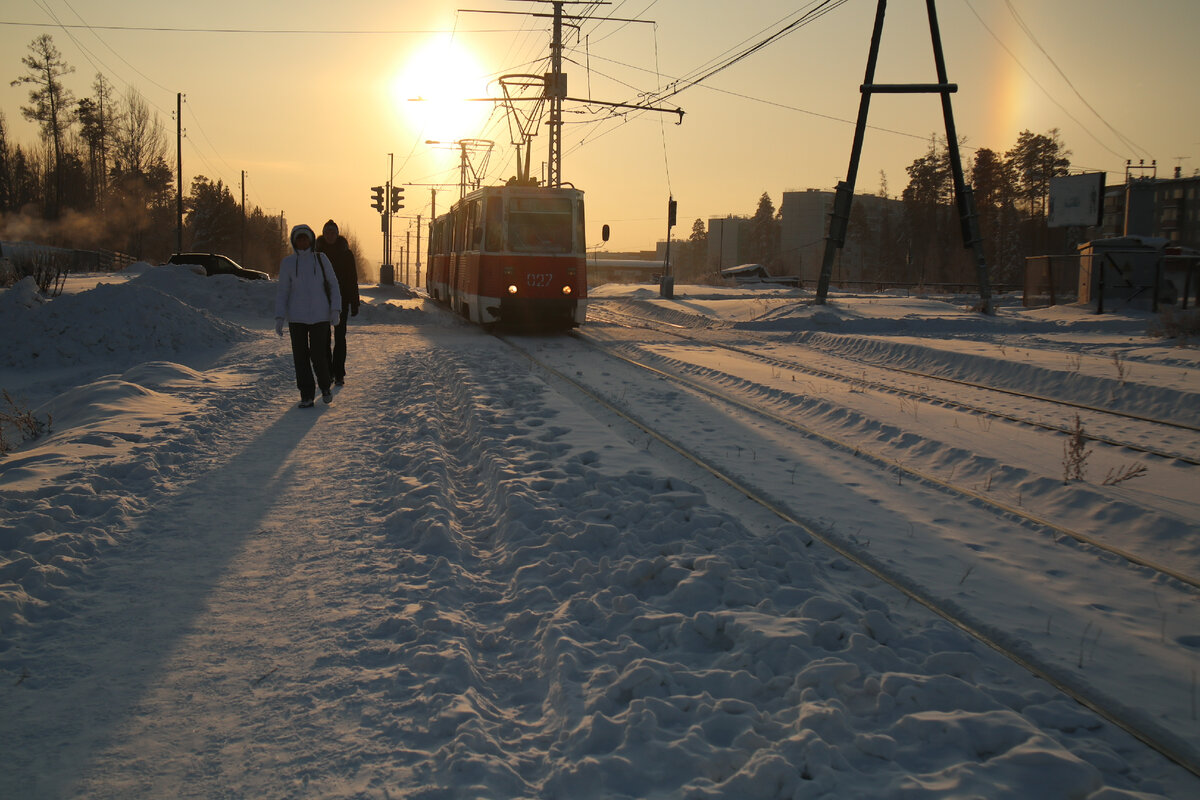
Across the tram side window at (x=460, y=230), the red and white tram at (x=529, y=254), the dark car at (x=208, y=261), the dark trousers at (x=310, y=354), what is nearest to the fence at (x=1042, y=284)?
the red and white tram at (x=529, y=254)

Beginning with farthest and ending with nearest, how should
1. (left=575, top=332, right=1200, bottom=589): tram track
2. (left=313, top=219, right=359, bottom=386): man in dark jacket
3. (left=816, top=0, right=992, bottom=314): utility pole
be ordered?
1. (left=816, top=0, right=992, bottom=314): utility pole
2. (left=313, top=219, right=359, bottom=386): man in dark jacket
3. (left=575, top=332, right=1200, bottom=589): tram track

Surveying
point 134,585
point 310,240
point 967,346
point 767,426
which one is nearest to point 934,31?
point 967,346

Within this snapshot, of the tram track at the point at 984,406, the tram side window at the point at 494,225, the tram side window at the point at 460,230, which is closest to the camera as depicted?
the tram track at the point at 984,406

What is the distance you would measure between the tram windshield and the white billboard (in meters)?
27.2

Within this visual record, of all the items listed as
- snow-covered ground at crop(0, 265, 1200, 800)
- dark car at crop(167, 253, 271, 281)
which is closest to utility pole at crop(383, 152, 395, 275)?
dark car at crop(167, 253, 271, 281)

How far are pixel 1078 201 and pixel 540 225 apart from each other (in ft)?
93.4

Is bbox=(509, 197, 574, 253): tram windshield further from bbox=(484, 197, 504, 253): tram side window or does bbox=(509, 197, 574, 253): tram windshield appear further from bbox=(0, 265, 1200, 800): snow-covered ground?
bbox=(0, 265, 1200, 800): snow-covered ground

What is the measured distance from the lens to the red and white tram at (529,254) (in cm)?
1892

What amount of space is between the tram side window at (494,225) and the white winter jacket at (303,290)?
9.51 metres

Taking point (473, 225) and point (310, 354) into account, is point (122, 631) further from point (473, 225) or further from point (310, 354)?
point (473, 225)

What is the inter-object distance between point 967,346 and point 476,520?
49.1 ft

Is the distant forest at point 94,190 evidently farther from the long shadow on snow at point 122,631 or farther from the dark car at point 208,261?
the long shadow on snow at point 122,631

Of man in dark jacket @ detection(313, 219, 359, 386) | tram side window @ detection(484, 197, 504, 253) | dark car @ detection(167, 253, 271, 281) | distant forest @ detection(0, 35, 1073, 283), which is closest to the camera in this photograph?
man in dark jacket @ detection(313, 219, 359, 386)

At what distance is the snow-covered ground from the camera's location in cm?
284
